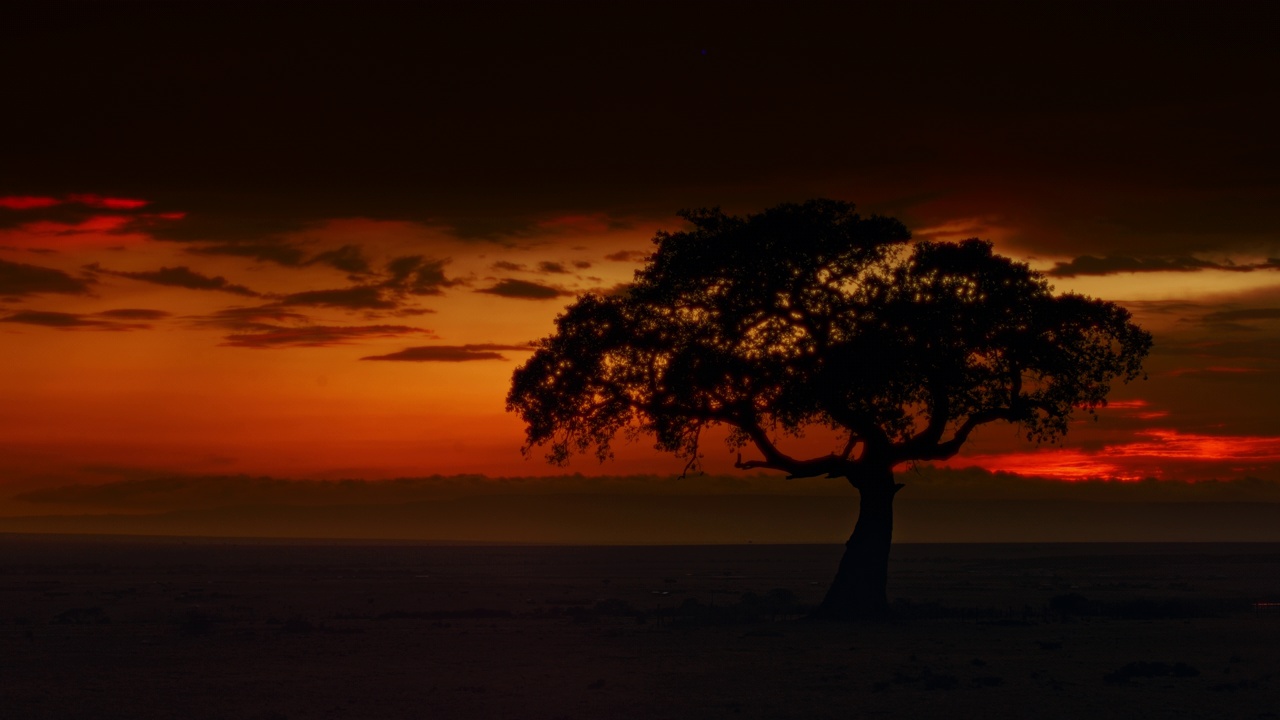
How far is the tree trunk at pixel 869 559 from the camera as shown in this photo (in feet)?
137

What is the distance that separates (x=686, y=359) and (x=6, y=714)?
810 inches

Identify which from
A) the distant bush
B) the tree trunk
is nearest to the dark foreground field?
the distant bush

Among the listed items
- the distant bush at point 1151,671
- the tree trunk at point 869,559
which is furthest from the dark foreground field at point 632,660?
the tree trunk at point 869,559

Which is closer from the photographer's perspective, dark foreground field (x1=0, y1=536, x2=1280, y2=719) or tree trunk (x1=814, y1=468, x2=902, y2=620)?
dark foreground field (x1=0, y1=536, x2=1280, y2=719)

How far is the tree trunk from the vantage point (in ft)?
137

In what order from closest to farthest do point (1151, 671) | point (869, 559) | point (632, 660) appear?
1. point (1151, 671)
2. point (632, 660)
3. point (869, 559)

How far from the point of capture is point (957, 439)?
41.6m

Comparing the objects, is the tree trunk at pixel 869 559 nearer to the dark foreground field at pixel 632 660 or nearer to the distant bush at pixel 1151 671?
the dark foreground field at pixel 632 660

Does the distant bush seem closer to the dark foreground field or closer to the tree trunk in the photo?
the dark foreground field

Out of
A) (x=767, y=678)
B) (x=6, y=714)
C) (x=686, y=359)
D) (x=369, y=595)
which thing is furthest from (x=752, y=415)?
(x=369, y=595)

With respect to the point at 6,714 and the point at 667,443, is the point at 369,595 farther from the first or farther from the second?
the point at 6,714

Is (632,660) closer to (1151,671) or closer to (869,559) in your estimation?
(1151,671)

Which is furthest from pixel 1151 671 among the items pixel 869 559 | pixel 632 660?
pixel 869 559

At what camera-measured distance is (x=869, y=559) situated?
42.0 meters
